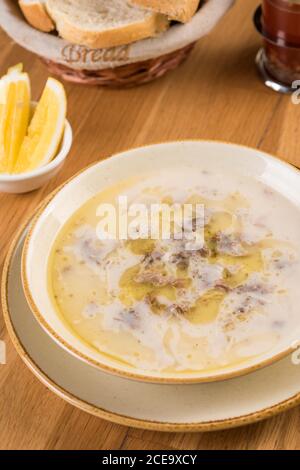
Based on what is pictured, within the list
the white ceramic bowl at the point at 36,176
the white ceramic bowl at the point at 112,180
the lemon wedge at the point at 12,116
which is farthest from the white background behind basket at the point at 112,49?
the white ceramic bowl at the point at 112,180

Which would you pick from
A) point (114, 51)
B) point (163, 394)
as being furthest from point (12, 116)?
point (163, 394)

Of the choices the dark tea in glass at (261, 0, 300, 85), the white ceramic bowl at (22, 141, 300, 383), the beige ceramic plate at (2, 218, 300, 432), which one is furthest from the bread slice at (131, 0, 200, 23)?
the beige ceramic plate at (2, 218, 300, 432)

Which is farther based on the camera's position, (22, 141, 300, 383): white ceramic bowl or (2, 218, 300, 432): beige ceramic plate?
(22, 141, 300, 383): white ceramic bowl

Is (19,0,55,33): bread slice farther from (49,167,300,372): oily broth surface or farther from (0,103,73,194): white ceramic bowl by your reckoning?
(49,167,300,372): oily broth surface

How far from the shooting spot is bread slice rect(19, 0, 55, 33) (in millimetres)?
1941

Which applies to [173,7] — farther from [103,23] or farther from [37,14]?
[37,14]

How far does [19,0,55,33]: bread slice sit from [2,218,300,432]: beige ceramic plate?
0.91 meters

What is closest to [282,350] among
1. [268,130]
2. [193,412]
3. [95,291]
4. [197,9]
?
[193,412]

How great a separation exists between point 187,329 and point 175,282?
0.35 feet

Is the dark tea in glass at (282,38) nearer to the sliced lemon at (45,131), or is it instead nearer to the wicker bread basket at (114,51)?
the wicker bread basket at (114,51)

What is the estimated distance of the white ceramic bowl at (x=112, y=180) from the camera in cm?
134

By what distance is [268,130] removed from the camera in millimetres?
1923
